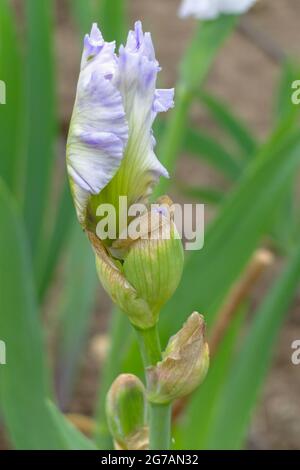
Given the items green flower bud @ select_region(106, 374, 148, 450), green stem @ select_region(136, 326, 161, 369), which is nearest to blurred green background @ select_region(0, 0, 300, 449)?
green flower bud @ select_region(106, 374, 148, 450)

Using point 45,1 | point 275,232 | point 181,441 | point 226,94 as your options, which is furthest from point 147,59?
point 226,94

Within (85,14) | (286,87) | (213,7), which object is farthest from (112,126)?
(286,87)

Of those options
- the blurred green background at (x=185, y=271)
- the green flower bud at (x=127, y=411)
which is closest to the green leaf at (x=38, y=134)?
the blurred green background at (x=185, y=271)

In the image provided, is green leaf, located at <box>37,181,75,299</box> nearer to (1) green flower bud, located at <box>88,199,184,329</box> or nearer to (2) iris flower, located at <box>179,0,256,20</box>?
(2) iris flower, located at <box>179,0,256,20</box>

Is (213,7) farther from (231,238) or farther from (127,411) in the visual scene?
(127,411)

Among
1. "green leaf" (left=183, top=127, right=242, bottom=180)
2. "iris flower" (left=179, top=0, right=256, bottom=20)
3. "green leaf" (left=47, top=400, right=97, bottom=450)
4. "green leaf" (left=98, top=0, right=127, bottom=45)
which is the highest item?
"green leaf" (left=98, top=0, right=127, bottom=45)

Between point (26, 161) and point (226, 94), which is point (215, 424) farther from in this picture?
point (226, 94)

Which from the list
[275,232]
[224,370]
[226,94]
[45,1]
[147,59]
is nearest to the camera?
[147,59]

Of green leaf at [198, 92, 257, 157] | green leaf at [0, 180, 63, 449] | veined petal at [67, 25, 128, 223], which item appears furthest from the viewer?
green leaf at [198, 92, 257, 157]
